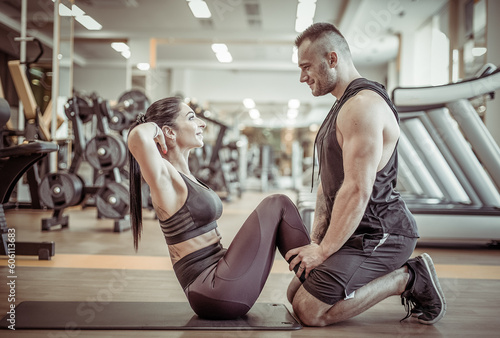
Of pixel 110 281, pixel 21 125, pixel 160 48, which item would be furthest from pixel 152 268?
pixel 160 48

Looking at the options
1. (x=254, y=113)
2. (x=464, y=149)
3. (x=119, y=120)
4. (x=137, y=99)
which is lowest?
(x=464, y=149)

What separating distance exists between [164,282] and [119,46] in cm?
1011

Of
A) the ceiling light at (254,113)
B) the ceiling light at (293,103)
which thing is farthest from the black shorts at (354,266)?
the ceiling light at (254,113)

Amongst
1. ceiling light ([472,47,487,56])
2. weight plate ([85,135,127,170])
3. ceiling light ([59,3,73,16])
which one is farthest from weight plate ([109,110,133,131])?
ceiling light ([472,47,487,56])

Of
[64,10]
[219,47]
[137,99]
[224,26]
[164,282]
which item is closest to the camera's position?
[164,282]

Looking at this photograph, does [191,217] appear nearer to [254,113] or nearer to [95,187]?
[95,187]

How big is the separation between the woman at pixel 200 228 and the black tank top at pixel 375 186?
231 mm

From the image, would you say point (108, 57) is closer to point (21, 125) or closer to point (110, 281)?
point (21, 125)

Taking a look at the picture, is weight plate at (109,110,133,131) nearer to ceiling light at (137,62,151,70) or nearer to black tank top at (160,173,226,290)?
black tank top at (160,173,226,290)

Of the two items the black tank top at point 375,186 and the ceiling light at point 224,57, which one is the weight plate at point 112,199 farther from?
the ceiling light at point 224,57

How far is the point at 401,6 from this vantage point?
27.0 ft

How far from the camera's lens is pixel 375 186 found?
1.76 metres

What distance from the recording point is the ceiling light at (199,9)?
8.25m

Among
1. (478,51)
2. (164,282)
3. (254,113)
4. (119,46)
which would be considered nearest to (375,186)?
(164,282)
